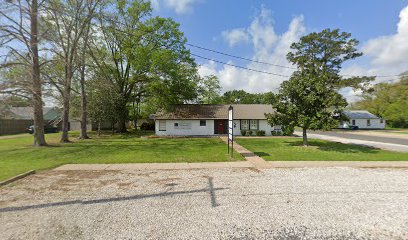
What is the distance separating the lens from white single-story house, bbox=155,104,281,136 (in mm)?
29391

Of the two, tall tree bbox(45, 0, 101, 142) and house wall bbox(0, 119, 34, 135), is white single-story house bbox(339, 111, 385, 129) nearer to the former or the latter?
tall tree bbox(45, 0, 101, 142)

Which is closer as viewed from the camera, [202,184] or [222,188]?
[222,188]

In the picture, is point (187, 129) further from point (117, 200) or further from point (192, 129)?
point (117, 200)

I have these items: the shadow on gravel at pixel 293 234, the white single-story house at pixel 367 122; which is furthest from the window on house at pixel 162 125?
the white single-story house at pixel 367 122

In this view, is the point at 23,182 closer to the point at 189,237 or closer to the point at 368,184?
the point at 189,237

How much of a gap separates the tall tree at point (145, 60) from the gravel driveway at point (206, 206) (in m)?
20.4

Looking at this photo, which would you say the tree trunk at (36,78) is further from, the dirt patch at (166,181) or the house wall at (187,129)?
the house wall at (187,129)

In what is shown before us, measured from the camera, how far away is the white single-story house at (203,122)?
96.4 ft

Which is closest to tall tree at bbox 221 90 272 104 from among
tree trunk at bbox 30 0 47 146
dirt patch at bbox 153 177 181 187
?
tree trunk at bbox 30 0 47 146

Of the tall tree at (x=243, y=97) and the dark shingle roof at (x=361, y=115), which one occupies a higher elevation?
the tall tree at (x=243, y=97)

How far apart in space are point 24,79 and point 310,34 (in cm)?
4238

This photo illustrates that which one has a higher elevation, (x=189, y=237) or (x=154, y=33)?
(x=154, y=33)

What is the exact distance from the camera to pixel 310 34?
40531 mm

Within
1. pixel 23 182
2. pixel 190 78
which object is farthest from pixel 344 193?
pixel 190 78
